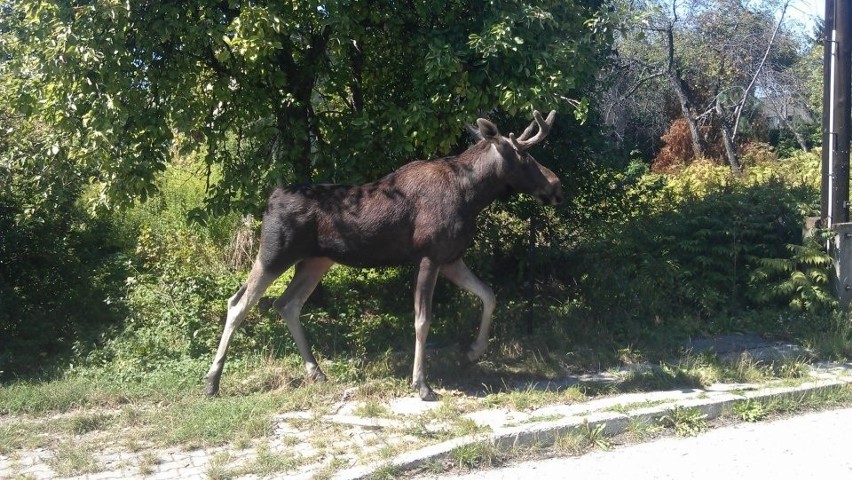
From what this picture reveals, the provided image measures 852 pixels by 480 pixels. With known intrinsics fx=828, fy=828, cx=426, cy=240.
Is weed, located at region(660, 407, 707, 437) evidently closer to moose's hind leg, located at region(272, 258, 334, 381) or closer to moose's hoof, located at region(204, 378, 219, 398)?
moose's hind leg, located at region(272, 258, 334, 381)

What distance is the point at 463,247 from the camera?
7422 millimetres

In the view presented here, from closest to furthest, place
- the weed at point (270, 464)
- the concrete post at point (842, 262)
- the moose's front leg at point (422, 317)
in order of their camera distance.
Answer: the weed at point (270, 464) → the moose's front leg at point (422, 317) → the concrete post at point (842, 262)

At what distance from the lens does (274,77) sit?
848 cm

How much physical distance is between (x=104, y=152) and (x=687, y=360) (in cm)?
591

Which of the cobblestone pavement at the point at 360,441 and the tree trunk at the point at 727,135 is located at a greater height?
the tree trunk at the point at 727,135

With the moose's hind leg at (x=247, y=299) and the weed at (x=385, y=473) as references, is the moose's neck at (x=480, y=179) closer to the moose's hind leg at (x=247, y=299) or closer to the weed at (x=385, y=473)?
the moose's hind leg at (x=247, y=299)

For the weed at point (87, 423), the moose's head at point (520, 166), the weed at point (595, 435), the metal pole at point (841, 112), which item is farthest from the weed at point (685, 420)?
the weed at point (87, 423)

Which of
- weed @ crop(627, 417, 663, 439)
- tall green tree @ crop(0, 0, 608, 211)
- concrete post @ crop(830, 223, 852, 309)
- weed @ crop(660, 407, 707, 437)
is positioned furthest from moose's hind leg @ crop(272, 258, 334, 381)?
concrete post @ crop(830, 223, 852, 309)

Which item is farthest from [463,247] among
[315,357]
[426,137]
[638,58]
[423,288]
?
[638,58]

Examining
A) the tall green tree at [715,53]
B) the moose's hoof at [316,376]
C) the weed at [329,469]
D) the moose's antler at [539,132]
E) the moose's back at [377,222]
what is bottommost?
the weed at [329,469]

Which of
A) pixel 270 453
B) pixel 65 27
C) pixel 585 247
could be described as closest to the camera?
pixel 270 453

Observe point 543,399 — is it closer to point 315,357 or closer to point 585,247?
point 315,357

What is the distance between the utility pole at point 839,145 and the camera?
9562 mm

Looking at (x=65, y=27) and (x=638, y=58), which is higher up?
(x=638, y=58)
